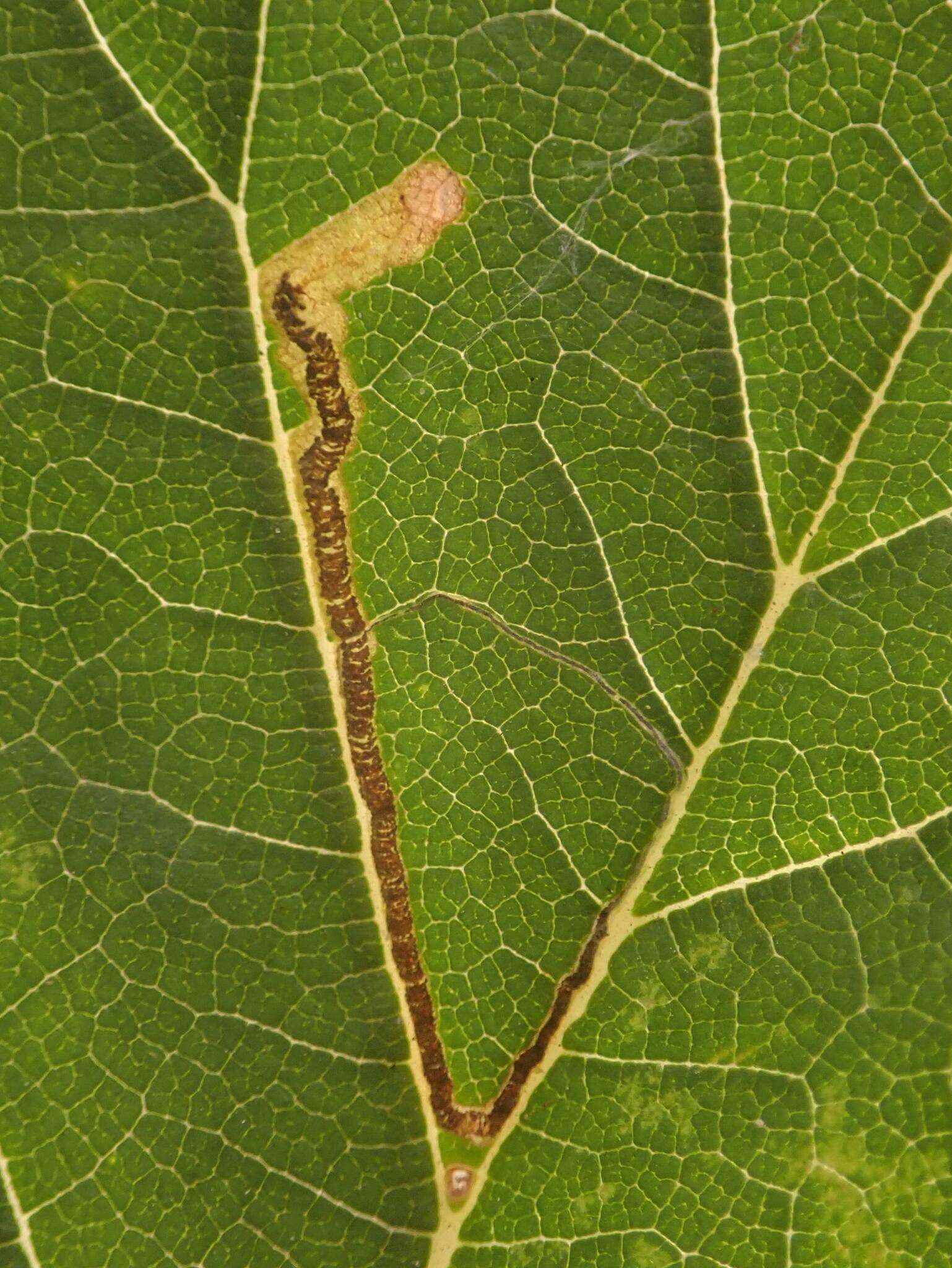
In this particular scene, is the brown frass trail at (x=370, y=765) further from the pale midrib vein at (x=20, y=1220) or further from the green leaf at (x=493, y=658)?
Answer: the pale midrib vein at (x=20, y=1220)

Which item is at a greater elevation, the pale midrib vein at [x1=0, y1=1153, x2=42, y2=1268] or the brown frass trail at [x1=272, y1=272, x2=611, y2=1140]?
the brown frass trail at [x1=272, y1=272, x2=611, y2=1140]

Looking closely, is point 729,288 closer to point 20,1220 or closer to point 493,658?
point 493,658

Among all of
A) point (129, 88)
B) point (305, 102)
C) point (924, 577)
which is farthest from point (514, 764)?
point (129, 88)

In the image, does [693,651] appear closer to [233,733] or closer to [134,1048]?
[233,733]

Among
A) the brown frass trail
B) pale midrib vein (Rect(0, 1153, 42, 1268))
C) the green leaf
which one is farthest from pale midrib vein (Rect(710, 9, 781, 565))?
pale midrib vein (Rect(0, 1153, 42, 1268))

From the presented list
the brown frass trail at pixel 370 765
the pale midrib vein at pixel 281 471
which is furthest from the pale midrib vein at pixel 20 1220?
the brown frass trail at pixel 370 765

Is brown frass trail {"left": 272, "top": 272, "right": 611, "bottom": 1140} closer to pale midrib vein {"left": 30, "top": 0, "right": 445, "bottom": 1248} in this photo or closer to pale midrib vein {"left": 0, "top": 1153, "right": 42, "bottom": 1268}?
pale midrib vein {"left": 30, "top": 0, "right": 445, "bottom": 1248}
